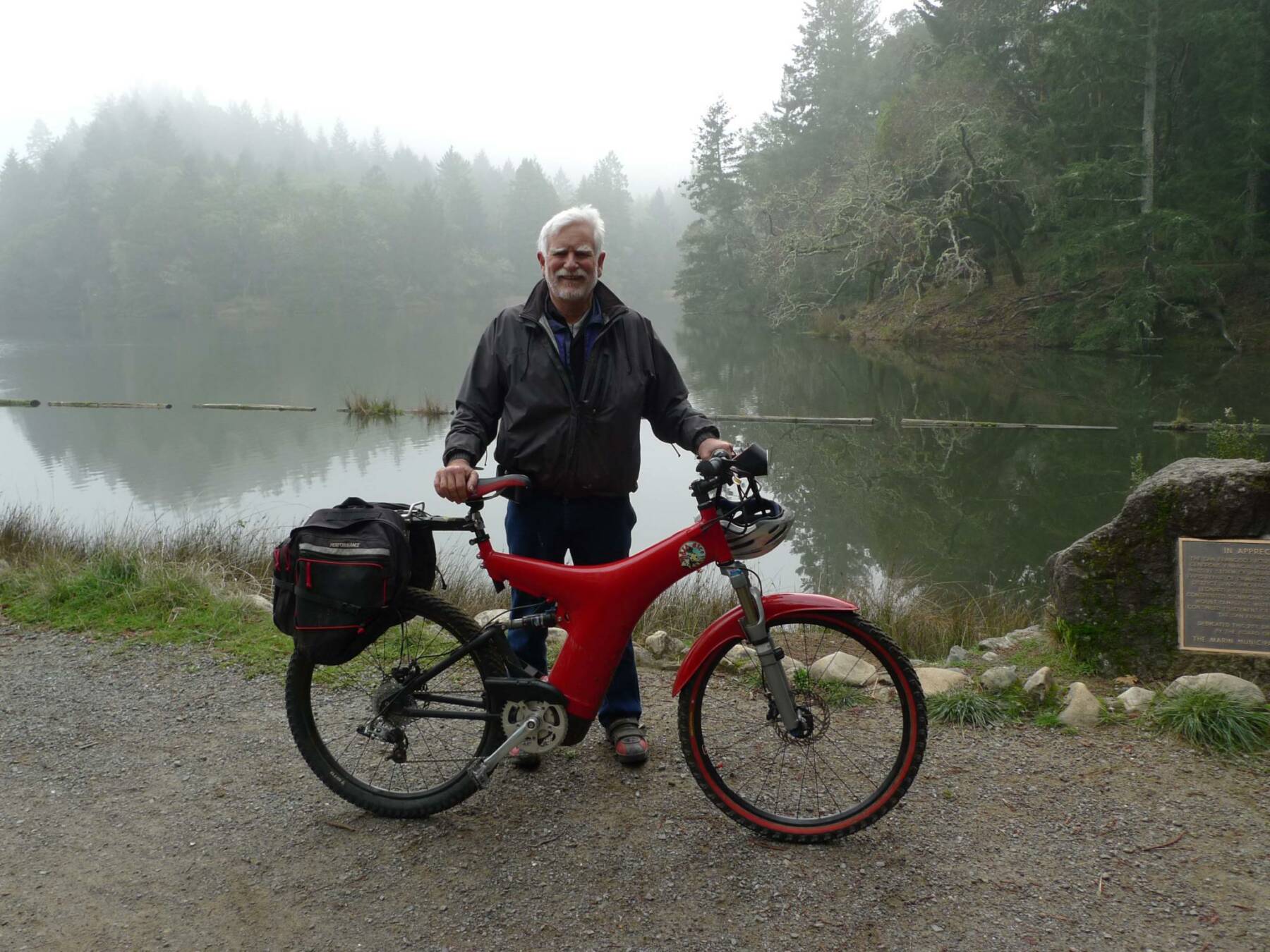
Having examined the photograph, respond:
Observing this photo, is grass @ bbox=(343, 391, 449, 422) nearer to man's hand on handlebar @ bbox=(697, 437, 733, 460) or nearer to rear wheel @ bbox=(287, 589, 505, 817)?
rear wheel @ bbox=(287, 589, 505, 817)

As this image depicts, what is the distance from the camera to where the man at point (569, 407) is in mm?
2844

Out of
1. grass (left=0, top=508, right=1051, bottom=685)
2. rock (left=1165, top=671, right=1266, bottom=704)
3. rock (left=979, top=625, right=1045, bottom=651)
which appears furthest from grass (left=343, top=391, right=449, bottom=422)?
rock (left=1165, top=671, right=1266, bottom=704)

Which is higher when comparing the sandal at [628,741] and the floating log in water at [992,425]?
the floating log in water at [992,425]

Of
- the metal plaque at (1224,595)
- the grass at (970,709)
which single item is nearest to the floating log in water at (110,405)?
the grass at (970,709)

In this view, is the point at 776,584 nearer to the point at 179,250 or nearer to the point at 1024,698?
the point at 1024,698

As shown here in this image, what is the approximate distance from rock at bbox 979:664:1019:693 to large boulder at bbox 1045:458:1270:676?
43cm

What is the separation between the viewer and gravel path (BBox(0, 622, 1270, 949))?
2285mm

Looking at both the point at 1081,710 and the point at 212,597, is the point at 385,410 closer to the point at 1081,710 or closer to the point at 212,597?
the point at 212,597

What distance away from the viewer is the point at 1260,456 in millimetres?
8367

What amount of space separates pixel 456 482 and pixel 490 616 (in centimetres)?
198

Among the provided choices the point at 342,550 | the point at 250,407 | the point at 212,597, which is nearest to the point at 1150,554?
the point at 342,550

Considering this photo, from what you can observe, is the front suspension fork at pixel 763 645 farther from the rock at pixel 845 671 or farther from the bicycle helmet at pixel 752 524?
the rock at pixel 845 671

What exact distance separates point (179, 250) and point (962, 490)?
66.0 m

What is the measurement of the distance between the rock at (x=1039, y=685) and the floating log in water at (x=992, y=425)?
444 inches
